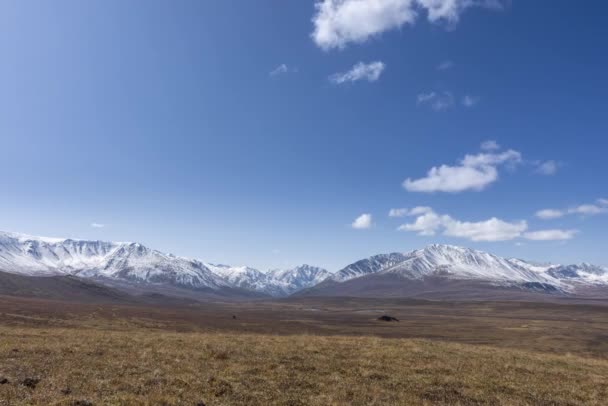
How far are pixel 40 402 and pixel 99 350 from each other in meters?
10.9

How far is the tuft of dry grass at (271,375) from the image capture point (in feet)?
51.6

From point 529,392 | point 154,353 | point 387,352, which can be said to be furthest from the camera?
point 387,352

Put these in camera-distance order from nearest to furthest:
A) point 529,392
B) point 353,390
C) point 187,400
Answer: point 187,400, point 353,390, point 529,392

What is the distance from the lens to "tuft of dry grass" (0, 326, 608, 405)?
51.6 feet

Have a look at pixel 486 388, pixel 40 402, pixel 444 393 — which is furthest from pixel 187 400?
pixel 486 388

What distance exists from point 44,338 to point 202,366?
15.8 meters

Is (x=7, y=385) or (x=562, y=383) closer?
(x=7, y=385)

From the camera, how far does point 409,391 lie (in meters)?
18.3

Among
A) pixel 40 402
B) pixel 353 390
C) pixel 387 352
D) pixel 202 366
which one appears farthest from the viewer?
pixel 387 352

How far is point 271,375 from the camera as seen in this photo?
1958cm

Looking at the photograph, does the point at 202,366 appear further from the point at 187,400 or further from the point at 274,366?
the point at 187,400

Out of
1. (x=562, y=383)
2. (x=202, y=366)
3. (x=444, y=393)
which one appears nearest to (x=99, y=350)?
(x=202, y=366)

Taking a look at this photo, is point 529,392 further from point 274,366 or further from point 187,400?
point 187,400

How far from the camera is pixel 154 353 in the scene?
23703 millimetres
